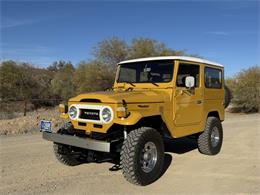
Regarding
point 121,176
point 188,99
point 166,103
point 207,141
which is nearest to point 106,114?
point 121,176

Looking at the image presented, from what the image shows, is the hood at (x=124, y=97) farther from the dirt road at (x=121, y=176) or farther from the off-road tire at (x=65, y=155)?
the dirt road at (x=121, y=176)

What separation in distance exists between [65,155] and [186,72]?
3161 mm

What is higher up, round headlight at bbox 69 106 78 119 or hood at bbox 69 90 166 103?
hood at bbox 69 90 166 103

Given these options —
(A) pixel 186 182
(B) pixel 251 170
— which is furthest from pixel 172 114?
(B) pixel 251 170

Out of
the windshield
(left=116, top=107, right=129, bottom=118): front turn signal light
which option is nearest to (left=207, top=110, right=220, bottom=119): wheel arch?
the windshield

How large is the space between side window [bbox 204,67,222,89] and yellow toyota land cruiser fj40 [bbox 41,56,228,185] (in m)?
0.02

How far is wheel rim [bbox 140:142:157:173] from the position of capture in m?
5.88

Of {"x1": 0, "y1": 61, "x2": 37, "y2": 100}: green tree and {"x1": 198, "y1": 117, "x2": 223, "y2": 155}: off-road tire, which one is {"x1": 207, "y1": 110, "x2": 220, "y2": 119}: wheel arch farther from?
{"x1": 0, "y1": 61, "x2": 37, "y2": 100}: green tree

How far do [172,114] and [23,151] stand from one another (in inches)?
157

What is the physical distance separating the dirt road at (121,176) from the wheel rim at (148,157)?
308mm

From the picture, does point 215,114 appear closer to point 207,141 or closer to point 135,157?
point 207,141

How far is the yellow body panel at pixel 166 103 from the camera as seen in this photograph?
5.88 m

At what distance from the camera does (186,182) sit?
5.92m

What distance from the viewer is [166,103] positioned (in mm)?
6586
